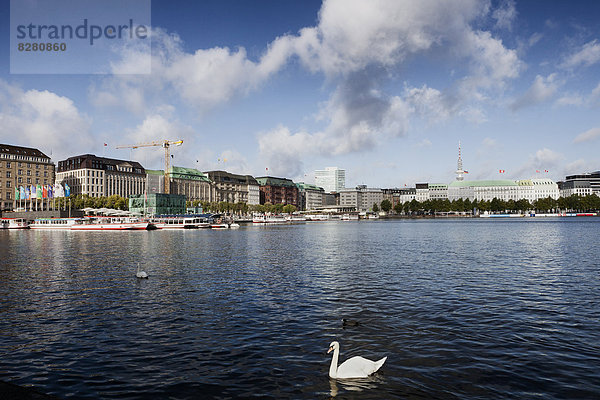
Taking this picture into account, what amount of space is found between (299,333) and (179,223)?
133678 mm

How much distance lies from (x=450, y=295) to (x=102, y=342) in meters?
20.3

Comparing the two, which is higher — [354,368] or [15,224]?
[15,224]

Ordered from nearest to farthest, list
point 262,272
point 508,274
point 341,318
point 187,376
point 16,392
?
point 16,392 → point 187,376 → point 341,318 → point 508,274 → point 262,272

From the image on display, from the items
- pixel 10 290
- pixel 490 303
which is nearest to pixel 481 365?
pixel 490 303

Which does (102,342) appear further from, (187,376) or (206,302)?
(206,302)

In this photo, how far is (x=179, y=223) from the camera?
146 metres

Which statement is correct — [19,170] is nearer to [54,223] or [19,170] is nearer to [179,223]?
[54,223]

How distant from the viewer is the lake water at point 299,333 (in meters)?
13.6

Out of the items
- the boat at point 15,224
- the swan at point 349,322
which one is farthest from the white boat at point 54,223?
the swan at point 349,322

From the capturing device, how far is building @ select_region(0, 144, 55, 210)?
177125 mm

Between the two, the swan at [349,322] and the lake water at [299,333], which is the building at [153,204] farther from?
the swan at [349,322]

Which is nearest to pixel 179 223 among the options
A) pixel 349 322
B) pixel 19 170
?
pixel 19 170

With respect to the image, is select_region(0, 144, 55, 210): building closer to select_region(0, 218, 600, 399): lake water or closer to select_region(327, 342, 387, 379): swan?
select_region(0, 218, 600, 399): lake water

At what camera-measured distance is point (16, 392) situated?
11508 millimetres
